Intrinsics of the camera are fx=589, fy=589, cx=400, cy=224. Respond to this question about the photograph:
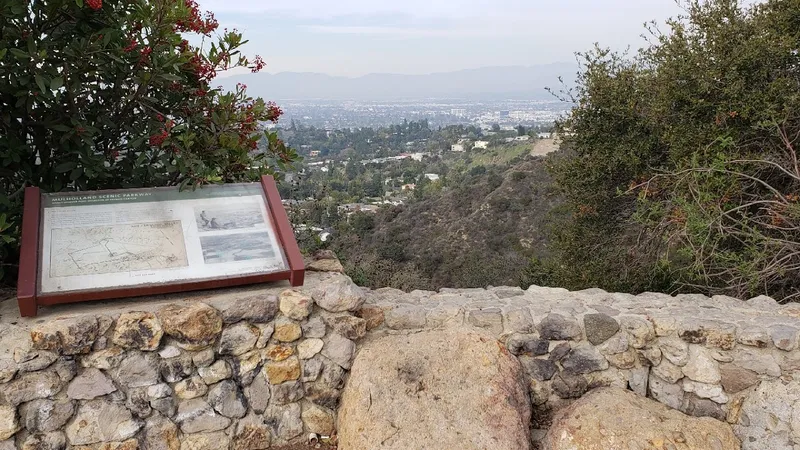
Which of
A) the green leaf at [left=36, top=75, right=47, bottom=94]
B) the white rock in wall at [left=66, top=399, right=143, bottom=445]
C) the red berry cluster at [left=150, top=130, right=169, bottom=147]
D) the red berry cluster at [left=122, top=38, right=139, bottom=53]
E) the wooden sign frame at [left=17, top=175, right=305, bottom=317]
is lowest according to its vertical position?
the white rock in wall at [left=66, top=399, right=143, bottom=445]

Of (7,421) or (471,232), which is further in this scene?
(471,232)

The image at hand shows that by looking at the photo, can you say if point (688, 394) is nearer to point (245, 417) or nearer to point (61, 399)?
point (245, 417)

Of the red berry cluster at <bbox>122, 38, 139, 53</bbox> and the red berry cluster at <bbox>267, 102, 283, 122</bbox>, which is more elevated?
the red berry cluster at <bbox>122, 38, 139, 53</bbox>

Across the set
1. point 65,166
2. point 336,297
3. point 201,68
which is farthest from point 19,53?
point 336,297

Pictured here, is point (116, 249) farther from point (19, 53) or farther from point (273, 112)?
point (273, 112)

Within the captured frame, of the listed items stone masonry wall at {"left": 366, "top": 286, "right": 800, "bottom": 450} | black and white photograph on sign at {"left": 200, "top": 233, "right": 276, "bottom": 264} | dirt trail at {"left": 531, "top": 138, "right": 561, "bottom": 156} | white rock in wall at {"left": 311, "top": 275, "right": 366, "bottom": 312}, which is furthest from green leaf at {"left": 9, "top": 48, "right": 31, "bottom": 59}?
dirt trail at {"left": 531, "top": 138, "right": 561, "bottom": 156}

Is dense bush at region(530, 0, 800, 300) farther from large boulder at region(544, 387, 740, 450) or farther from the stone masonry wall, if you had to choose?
large boulder at region(544, 387, 740, 450)
